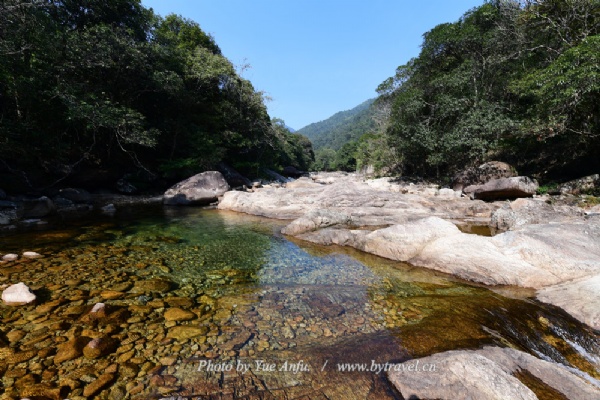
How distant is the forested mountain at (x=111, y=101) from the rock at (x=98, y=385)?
35.2 feet

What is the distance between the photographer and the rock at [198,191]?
15.1m

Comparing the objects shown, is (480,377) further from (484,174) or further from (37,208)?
(484,174)

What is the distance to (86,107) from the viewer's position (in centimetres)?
1060

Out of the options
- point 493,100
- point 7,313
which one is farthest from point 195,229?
point 493,100

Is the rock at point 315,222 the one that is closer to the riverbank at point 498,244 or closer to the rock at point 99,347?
the riverbank at point 498,244

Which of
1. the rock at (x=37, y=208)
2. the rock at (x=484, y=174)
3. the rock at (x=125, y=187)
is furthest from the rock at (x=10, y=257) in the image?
the rock at (x=484, y=174)

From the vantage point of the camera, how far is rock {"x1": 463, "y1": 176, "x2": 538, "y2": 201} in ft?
46.8

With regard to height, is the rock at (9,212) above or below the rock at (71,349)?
above

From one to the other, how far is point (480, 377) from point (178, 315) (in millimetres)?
3768

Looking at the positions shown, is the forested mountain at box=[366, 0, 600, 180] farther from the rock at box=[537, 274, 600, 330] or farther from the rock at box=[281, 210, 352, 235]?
the rock at box=[281, 210, 352, 235]

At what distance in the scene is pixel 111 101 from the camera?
14742 mm

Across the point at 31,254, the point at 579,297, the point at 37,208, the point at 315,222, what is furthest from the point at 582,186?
the point at 37,208

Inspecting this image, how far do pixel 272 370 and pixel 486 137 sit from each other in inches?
835

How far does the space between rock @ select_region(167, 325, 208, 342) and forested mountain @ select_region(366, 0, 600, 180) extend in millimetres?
15942
